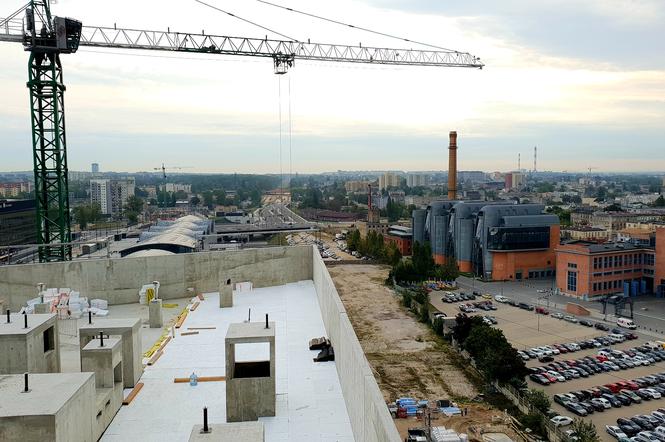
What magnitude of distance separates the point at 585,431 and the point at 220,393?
33.6ft

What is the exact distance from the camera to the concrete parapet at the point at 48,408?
2.92 m

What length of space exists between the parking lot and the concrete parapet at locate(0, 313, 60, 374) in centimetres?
1213

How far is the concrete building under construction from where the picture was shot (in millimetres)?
31328

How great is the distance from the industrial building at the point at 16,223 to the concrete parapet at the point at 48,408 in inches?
1393

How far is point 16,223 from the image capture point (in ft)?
117

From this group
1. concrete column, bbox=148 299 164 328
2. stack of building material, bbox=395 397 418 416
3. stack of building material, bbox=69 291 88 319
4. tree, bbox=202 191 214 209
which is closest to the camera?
concrete column, bbox=148 299 164 328

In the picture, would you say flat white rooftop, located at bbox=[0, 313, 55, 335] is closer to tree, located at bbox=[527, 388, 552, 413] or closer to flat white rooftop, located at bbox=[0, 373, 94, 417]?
flat white rooftop, located at bbox=[0, 373, 94, 417]

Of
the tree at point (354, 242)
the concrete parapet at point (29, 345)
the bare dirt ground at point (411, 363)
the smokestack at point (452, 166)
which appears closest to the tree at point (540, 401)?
the bare dirt ground at point (411, 363)

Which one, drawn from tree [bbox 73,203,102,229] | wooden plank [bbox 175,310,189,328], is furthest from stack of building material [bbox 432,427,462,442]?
tree [bbox 73,203,102,229]

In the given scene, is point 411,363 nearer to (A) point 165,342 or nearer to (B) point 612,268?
(A) point 165,342

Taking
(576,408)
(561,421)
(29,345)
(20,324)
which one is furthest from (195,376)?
(576,408)

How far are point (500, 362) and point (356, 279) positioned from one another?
18002 mm

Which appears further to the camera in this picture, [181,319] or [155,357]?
[181,319]

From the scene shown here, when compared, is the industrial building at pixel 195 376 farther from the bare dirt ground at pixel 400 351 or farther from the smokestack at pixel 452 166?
the smokestack at pixel 452 166
